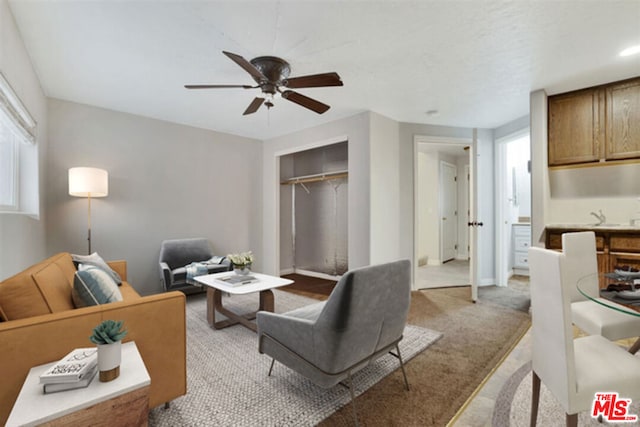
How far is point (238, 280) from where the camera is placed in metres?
2.96

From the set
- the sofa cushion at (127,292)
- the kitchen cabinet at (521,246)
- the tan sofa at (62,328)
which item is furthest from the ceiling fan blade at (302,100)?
the kitchen cabinet at (521,246)

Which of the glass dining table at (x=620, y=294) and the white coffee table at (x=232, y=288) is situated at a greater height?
the glass dining table at (x=620, y=294)

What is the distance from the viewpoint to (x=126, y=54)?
8.12ft

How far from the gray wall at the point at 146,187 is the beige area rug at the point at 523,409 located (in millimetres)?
4174

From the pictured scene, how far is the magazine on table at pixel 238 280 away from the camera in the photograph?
9.47 feet

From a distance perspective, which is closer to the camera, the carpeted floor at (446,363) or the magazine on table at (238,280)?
the carpeted floor at (446,363)

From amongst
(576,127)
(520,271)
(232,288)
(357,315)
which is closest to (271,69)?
(232,288)

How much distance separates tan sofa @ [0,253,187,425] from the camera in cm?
123

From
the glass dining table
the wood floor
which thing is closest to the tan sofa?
the glass dining table

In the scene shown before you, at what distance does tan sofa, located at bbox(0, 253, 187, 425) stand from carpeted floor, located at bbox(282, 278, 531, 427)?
934mm

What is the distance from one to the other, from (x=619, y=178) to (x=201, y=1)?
448 cm

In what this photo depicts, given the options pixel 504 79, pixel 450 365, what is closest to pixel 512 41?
pixel 504 79

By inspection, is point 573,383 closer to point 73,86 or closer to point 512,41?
point 512,41

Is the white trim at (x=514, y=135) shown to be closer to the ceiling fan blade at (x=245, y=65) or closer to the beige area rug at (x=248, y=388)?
the beige area rug at (x=248, y=388)
